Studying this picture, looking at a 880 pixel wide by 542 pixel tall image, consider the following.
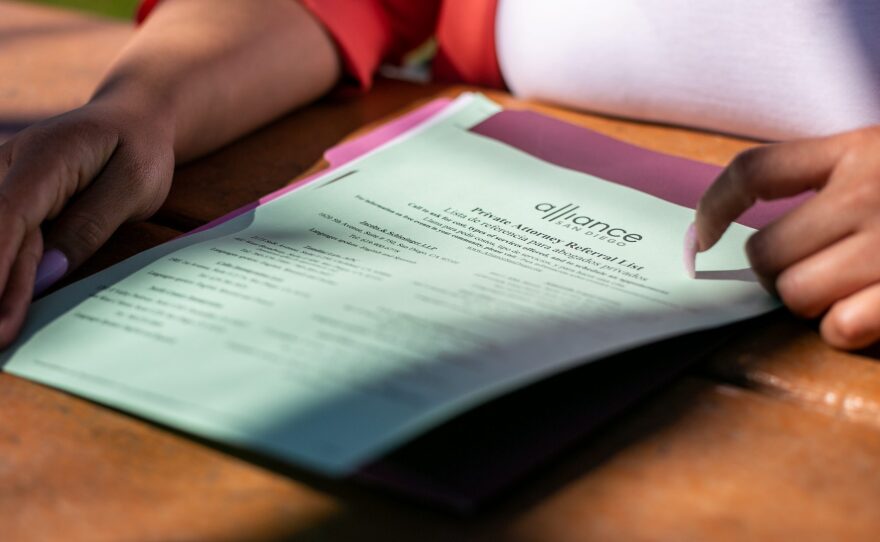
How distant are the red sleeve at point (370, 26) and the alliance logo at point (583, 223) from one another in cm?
43

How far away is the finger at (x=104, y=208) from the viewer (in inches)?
25.5

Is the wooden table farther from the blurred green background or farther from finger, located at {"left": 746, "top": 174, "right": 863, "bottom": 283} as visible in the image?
the blurred green background

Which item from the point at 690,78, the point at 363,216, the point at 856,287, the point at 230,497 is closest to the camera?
the point at 230,497

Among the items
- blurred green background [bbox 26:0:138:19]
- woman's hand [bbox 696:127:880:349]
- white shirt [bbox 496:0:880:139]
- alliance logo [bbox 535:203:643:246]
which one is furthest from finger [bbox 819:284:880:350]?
blurred green background [bbox 26:0:138:19]

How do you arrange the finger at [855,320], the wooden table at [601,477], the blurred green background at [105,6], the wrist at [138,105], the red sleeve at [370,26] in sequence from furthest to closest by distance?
the blurred green background at [105,6] → the red sleeve at [370,26] → the wrist at [138,105] → the finger at [855,320] → the wooden table at [601,477]

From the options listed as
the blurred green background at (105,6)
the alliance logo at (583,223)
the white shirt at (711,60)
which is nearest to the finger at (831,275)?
the alliance logo at (583,223)

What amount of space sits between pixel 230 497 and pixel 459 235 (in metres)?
0.27

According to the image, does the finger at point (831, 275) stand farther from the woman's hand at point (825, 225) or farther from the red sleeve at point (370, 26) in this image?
the red sleeve at point (370, 26)

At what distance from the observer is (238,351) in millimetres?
505

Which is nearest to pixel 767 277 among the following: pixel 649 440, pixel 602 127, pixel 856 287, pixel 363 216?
pixel 856 287

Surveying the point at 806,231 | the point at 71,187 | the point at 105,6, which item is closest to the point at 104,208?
the point at 71,187

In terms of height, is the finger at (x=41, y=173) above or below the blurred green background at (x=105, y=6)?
above

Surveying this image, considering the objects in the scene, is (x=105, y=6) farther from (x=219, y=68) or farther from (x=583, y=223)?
(x=583, y=223)

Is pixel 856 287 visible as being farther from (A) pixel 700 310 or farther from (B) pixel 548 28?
(B) pixel 548 28
